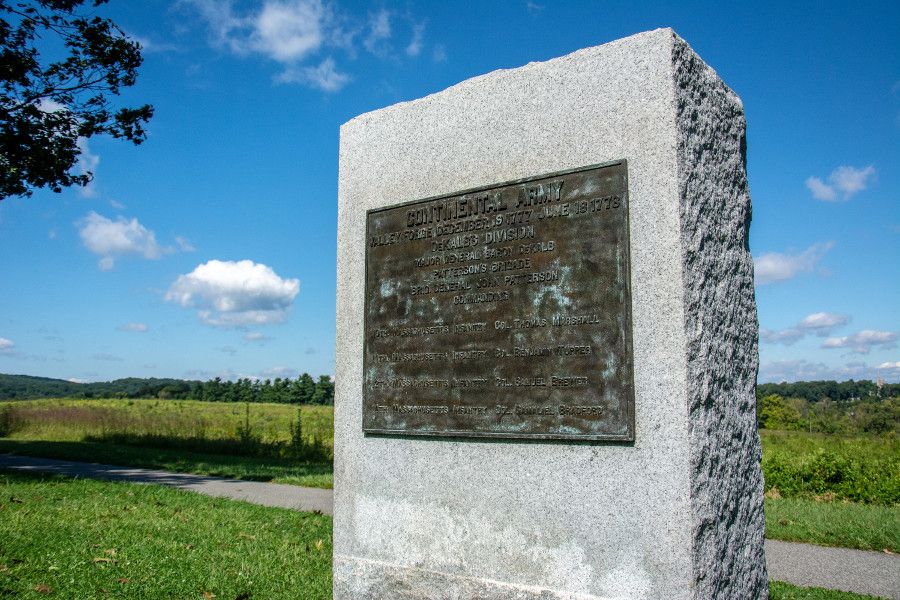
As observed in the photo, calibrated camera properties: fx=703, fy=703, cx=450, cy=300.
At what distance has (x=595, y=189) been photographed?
4.02 meters

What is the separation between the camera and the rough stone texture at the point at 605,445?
3.66 metres

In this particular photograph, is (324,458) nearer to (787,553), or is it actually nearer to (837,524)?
(837,524)

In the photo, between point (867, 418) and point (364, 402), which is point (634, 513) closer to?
point (364, 402)

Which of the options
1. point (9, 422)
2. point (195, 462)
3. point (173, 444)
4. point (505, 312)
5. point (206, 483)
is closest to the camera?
point (505, 312)

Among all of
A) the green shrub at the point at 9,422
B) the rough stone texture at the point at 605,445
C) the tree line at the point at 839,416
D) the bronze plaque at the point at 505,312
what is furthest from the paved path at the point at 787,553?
the green shrub at the point at 9,422

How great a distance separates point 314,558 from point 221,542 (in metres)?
1.14

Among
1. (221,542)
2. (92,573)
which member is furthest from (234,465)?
(92,573)

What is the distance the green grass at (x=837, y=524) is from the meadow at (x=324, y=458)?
0.04ft

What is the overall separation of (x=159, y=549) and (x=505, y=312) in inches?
180

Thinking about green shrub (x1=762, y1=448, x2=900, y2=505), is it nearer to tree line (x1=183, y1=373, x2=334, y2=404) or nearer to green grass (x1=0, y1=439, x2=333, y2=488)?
green grass (x1=0, y1=439, x2=333, y2=488)

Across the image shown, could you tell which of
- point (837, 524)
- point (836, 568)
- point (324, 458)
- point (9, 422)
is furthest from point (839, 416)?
point (9, 422)

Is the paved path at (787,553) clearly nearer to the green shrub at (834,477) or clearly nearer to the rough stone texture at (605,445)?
the rough stone texture at (605,445)

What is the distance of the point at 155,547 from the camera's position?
6.77 metres

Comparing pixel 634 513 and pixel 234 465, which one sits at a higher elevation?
pixel 634 513
